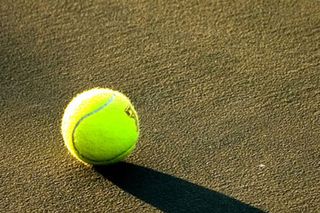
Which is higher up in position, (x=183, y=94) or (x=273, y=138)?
(x=183, y=94)

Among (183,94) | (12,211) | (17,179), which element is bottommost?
(12,211)

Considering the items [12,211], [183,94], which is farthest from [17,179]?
[183,94]

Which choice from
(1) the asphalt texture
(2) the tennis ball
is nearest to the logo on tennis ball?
(2) the tennis ball

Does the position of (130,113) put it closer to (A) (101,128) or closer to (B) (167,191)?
(A) (101,128)

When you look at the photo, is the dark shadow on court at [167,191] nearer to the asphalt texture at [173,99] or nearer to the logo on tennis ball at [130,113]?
the asphalt texture at [173,99]

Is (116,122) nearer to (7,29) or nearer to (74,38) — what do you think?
(74,38)

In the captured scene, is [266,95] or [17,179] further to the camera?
[266,95]

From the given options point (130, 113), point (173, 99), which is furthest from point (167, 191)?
point (173, 99)
